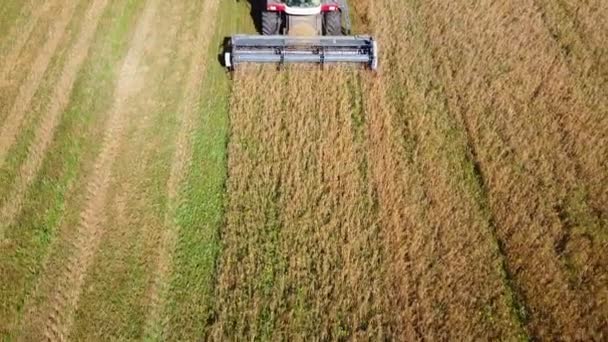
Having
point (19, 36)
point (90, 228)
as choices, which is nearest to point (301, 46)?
point (90, 228)

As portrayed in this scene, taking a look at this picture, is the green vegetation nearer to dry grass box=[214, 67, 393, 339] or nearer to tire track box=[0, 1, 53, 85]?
tire track box=[0, 1, 53, 85]

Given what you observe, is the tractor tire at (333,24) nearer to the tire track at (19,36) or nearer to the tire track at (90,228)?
the tire track at (90,228)

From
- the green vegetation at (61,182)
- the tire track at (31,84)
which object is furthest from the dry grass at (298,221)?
the tire track at (31,84)

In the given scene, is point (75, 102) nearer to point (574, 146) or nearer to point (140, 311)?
point (140, 311)

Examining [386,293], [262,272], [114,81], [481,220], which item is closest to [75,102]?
[114,81]

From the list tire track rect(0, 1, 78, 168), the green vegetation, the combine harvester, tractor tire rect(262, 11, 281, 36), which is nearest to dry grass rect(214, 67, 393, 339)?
the combine harvester

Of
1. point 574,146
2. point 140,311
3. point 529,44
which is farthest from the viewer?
point 529,44
